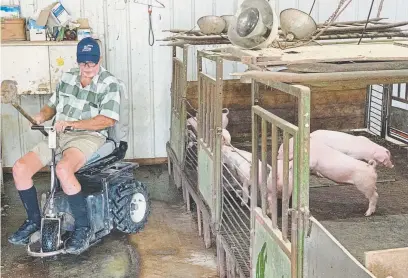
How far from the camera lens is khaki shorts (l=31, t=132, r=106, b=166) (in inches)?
173

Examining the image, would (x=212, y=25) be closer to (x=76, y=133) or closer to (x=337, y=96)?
(x=76, y=133)

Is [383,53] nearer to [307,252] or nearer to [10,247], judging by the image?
[307,252]

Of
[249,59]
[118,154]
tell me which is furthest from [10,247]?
[249,59]

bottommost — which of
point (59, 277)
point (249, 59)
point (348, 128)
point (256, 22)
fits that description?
point (59, 277)

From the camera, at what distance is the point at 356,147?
4758 mm

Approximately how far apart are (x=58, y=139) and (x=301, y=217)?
2.50 meters

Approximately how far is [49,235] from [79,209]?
0.31 meters

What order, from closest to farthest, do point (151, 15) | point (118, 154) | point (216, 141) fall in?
point (216, 141), point (118, 154), point (151, 15)

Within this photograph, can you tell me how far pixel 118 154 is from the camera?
4719mm

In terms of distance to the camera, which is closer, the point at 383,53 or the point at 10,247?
the point at 383,53

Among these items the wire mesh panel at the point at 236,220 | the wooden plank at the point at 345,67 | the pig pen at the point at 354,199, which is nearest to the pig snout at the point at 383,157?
the pig pen at the point at 354,199

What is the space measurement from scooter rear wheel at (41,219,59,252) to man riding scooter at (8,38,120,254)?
11 centimetres

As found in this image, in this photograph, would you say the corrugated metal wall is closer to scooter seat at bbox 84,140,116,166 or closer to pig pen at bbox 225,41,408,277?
pig pen at bbox 225,41,408,277

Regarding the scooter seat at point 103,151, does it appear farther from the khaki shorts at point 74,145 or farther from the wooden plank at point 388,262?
the wooden plank at point 388,262
